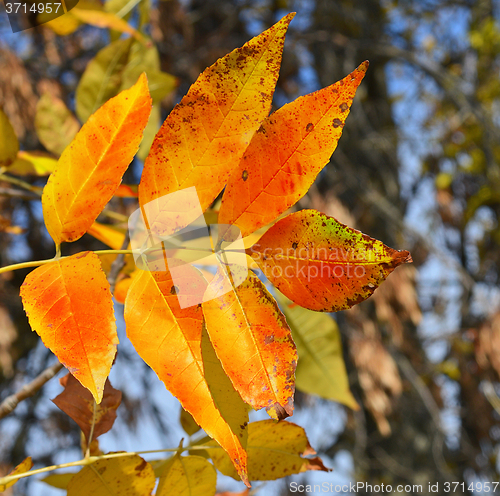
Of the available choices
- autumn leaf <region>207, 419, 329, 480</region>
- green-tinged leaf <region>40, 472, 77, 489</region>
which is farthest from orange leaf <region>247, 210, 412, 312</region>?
green-tinged leaf <region>40, 472, 77, 489</region>

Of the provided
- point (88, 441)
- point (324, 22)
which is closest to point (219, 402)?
point (88, 441)

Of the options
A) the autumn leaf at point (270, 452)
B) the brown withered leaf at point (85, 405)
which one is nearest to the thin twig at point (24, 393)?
the brown withered leaf at point (85, 405)

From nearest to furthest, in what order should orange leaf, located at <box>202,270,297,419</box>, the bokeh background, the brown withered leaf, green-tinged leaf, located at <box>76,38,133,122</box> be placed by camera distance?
orange leaf, located at <box>202,270,297,419</box>, the brown withered leaf, green-tinged leaf, located at <box>76,38,133,122</box>, the bokeh background

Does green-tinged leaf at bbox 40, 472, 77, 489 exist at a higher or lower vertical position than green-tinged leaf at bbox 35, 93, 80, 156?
lower

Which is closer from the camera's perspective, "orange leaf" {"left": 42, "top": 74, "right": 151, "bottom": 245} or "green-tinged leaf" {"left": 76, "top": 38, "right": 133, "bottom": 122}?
"orange leaf" {"left": 42, "top": 74, "right": 151, "bottom": 245}

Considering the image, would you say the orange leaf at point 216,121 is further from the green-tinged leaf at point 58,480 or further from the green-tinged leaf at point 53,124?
the green-tinged leaf at point 53,124

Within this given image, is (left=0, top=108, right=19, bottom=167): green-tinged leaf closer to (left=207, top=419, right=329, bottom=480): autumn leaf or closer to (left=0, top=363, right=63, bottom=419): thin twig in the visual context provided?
(left=0, top=363, right=63, bottom=419): thin twig

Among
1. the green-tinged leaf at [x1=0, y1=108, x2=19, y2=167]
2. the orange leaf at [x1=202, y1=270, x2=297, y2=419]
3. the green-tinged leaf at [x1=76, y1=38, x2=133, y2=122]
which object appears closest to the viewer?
the orange leaf at [x1=202, y1=270, x2=297, y2=419]
